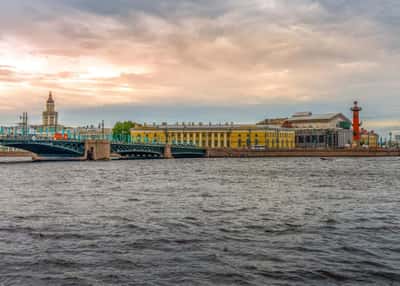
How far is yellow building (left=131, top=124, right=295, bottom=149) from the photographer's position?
331 feet

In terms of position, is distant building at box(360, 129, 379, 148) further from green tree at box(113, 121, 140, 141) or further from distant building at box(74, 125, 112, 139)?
distant building at box(74, 125, 112, 139)

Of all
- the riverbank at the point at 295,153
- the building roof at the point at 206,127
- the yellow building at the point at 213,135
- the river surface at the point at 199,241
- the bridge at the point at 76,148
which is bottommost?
the riverbank at the point at 295,153

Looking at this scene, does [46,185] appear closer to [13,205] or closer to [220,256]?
[13,205]

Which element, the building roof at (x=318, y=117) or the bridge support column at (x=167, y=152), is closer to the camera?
the bridge support column at (x=167, y=152)

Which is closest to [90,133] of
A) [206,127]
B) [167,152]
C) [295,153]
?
[206,127]

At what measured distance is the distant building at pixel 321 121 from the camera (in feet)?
403

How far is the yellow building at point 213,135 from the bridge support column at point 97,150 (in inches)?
1380

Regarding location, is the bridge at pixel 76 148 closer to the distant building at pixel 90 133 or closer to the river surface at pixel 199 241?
the distant building at pixel 90 133

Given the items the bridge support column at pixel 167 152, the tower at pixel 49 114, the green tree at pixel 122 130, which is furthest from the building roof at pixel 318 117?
the tower at pixel 49 114

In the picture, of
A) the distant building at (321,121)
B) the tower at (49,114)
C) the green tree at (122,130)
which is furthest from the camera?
the tower at (49,114)

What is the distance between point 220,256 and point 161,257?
3.43 feet

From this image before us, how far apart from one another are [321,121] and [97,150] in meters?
73.1

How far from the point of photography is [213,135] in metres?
102

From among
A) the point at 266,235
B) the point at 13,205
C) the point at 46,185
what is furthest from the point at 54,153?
the point at 266,235
